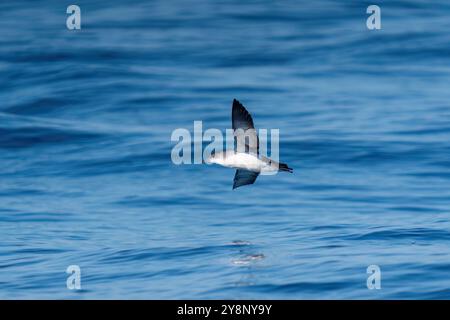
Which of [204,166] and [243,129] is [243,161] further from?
[204,166]

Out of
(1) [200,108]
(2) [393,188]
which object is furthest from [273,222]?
(1) [200,108]

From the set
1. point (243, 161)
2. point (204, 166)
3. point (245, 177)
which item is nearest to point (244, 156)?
point (243, 161)

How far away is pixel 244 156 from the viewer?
1232 centimetres

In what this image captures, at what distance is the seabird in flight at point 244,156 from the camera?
39.9 ft

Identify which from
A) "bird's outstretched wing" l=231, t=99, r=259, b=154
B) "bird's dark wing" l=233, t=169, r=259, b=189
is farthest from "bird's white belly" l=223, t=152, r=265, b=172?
"bird's dark wing" l=233, t=169, r=259, b=189

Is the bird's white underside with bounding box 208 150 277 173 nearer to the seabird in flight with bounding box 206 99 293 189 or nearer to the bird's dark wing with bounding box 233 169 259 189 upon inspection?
the seabird in flight with bounding box 206 99 293 189

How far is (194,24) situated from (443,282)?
21.9m

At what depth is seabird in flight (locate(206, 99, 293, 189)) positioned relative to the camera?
12163mm

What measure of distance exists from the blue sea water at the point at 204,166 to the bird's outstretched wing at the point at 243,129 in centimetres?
193

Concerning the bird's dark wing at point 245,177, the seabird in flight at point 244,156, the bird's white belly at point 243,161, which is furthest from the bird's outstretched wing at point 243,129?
the bird's dark wing at point 245,177

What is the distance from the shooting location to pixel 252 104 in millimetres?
26375

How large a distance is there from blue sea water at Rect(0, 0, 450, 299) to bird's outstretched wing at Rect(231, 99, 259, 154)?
193 cm

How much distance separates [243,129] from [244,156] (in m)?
0.60

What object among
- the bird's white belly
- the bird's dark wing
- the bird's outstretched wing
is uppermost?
the bird's outstretched wing
